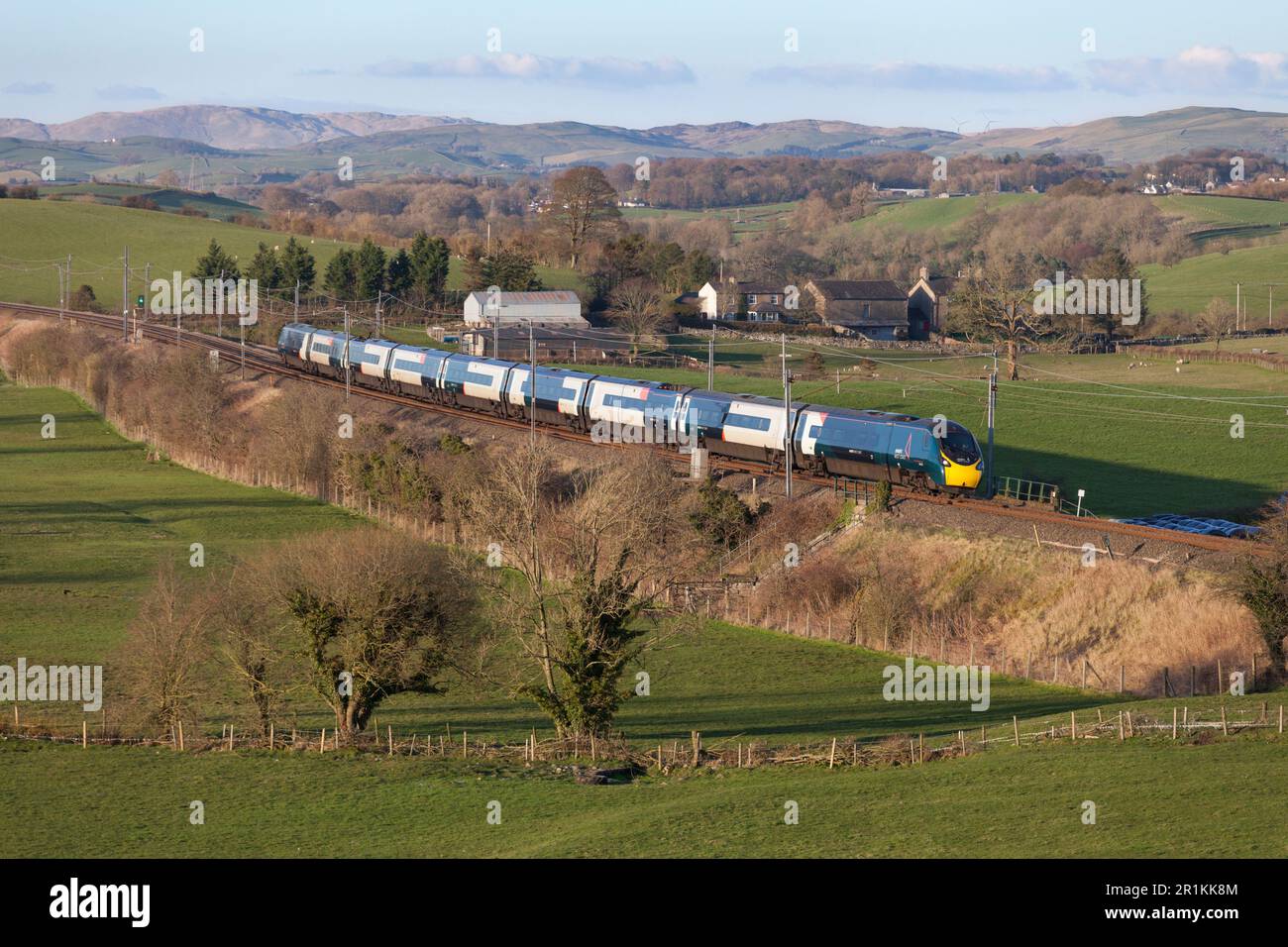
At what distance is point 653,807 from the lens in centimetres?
2828

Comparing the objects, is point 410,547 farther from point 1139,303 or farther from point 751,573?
point 1139,303

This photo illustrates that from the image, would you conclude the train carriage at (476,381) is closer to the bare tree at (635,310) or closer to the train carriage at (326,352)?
the train carriage at (326,352)

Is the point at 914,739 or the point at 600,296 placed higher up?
the point at 600,296

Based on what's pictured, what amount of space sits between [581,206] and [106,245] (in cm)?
5312

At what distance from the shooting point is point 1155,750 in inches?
1182

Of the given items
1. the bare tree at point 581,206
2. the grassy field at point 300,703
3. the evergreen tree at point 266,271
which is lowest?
the grassy field at point 300,703

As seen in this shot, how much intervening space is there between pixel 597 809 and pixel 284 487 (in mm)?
46789

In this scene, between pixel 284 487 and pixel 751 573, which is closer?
pixel 751 573

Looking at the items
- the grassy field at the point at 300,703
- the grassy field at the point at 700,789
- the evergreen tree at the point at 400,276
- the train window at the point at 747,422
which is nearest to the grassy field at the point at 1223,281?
the evergreen tree at the point at 400,276

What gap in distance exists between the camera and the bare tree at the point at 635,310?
109 meters

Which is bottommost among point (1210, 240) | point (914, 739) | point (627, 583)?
point (914, 739)

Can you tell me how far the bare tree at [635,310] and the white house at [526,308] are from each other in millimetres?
3593

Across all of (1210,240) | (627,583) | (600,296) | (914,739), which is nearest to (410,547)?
(627,583)

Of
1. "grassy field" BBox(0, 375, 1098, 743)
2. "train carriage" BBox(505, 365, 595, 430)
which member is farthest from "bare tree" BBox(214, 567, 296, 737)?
"train carriage" BBox(505, 365, 595, 430)
